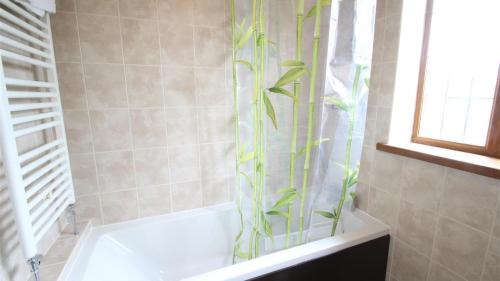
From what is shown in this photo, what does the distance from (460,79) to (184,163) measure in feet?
5.50

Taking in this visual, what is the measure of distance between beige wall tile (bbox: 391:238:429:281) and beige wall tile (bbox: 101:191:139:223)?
1.66 meters

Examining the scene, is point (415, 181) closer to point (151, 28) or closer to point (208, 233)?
point (208, 233)

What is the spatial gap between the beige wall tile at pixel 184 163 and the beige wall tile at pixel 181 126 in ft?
0.16

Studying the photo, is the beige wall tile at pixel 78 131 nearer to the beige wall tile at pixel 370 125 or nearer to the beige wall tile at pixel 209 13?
the beige wall tile at pixel 209 13

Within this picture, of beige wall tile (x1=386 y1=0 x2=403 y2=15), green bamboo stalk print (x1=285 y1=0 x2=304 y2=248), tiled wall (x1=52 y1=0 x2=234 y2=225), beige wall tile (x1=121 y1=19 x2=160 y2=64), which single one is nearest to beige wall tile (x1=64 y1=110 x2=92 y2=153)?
tiled wall (x1=52 y1=0 x2=234 y2=225)

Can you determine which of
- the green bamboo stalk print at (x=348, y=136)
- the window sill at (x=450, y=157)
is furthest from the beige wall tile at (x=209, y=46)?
the window sill at (x=450, y=157)

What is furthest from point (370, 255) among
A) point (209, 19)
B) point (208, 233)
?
point (209, 19)

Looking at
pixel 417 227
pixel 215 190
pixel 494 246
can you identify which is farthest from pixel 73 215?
pixel 494 246

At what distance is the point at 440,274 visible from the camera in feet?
3.72

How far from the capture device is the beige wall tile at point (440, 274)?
1084mm

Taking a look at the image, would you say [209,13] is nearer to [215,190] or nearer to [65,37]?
[65,37]

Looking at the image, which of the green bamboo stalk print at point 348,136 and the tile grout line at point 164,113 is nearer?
the green bamboo stalk print at point 348,136

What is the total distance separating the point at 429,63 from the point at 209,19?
1.34 m

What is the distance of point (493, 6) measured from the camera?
3.41 feet
